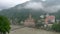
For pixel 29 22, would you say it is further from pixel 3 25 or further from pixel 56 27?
pixel 3 25

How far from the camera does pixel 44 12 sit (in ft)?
17.4

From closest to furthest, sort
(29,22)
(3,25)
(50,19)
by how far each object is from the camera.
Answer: (3,25)
(29,22)
(50,19)

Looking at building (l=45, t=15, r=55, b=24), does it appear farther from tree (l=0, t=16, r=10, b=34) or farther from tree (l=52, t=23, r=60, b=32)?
tree (l=0, t=16, r=10, b=34)

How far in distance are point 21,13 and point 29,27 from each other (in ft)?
1.61

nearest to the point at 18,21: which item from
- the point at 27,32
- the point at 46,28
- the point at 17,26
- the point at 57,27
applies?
the point at 17,26

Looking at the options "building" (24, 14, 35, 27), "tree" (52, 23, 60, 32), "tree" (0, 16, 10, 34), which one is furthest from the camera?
"building" (24, 14, 35, 27)

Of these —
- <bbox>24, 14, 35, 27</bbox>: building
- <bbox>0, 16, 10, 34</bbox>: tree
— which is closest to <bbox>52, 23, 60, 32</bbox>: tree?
<bbox>24, 14, 35, 27</bbox>: building

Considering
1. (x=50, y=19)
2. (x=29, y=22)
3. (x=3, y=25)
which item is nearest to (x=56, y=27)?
(x=50, y=19)

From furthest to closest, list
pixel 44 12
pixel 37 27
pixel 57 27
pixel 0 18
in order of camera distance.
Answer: pixel 44 12
pixel 37 27
pixel 57 27
pixel 0 18

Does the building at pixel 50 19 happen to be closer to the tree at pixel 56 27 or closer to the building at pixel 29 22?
the tree at pixel 56 27

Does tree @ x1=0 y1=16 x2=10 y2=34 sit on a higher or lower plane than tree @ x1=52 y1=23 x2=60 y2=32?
higher

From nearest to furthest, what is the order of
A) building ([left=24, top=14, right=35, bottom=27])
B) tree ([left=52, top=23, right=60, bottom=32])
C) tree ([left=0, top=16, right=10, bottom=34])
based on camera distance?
tree ([left=0, top=16, right=10, bottom=34]), tree ([left=52, top=23, right=60, bottom=32]), building ([left=24, top=14, right=35, bottom=27])

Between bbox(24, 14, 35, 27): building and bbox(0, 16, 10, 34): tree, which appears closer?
bbox(0, 16, 10, 34): tree

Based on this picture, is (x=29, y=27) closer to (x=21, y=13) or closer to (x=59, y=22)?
(x=21, y=13)
